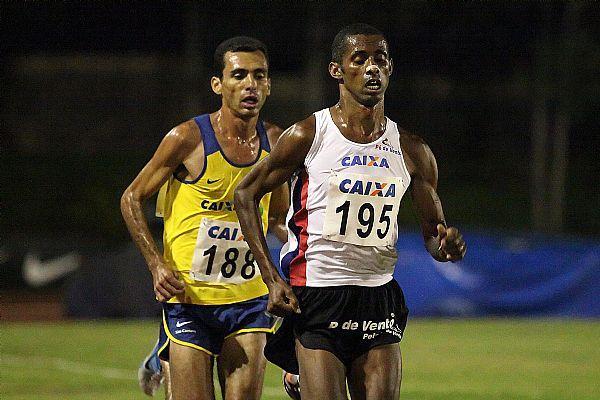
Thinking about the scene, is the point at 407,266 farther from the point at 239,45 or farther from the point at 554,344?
the point at 239,45

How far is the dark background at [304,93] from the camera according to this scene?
25.9m

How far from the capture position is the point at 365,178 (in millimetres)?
6102

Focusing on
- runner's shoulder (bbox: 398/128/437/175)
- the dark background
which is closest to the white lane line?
runner's shoulder (bbox: 398/128/437/175)

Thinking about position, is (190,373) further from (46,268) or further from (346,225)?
(46,268)

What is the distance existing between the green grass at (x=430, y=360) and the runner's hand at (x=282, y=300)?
5.23 m

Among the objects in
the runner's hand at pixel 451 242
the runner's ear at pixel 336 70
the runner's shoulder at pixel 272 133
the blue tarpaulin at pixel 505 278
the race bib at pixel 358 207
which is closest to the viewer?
the runner's hand at pixel 451 242

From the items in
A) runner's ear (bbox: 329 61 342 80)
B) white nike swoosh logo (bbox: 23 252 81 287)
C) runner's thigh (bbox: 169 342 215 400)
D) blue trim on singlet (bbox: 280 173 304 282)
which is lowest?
white nike swoosh logo (bbox: 23 252 81 287)

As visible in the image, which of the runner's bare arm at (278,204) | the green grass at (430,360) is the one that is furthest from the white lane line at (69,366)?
the runner's bare arm at (278,204)

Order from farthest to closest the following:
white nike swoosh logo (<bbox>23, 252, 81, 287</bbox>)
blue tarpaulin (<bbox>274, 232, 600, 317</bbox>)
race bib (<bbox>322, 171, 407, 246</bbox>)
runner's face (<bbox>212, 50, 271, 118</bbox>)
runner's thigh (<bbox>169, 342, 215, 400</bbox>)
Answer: white nike swoosh logo (<bbox>23, 252, 81, 287</bbox>)
blue tarpaulin (<bbox>274, 232, 600, 317</bbox>)
runner's face (<bbox>212, 50, 271, 118</bbox>)
runner's thigh (<bbox>169, 342, 215, 400</bbox>)
race bib (<bbox>322, 171, 407, 246</bbox>)

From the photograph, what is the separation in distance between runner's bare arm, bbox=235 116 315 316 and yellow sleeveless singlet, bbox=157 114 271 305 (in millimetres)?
961

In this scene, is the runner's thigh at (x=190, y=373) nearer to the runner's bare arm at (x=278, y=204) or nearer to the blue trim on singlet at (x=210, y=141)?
the runner's bare arm at (x=278, y=204)

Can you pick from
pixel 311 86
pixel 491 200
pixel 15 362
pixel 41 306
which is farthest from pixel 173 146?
pixel 491 200

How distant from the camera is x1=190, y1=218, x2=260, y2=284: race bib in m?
7.19

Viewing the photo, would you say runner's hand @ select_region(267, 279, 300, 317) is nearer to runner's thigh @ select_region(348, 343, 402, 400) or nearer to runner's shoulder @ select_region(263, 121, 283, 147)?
runner's thigh @ select_region(348, 343, 402, 400)
